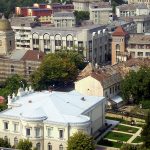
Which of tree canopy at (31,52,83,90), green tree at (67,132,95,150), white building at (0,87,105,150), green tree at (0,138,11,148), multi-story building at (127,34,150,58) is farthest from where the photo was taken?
multi-story building at (127,34,150,58)

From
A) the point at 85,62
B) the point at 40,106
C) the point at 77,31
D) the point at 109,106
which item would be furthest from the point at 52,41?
the point at 40,106

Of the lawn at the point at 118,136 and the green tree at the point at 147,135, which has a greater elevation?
the green tree at the point at 147,135

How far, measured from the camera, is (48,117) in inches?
2514

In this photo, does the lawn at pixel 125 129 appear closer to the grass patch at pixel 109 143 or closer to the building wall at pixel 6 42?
the grass patch at pixel 109 143

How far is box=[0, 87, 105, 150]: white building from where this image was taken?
62719 millimetres

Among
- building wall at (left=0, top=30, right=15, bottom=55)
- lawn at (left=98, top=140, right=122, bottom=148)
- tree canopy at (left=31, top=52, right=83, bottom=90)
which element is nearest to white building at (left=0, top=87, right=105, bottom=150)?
lawn at (left=98, top=140, right=122, bottom=148)

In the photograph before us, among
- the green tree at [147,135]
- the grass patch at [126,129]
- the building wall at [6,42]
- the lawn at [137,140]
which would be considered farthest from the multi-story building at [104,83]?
the building wall at [6,42]

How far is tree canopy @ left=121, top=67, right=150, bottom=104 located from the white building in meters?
13.2

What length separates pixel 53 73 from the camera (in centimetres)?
9256

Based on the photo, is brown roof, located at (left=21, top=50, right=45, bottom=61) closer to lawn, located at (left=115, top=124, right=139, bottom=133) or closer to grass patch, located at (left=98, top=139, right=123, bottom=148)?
lawn, located at (left=115, top=124, right=139, bottom=133)

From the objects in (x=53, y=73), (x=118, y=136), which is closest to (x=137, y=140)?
(x=118, y=136)

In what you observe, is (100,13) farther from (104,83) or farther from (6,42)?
(104,83)

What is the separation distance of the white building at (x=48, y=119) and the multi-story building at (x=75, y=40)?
43397 millimetres

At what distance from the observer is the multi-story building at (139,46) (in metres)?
107
